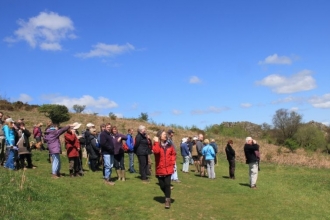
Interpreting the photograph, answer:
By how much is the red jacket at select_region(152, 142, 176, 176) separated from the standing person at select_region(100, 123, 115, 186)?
9.37 ft

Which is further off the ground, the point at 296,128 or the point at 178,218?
the point at 296,128

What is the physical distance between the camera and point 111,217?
9500 mm

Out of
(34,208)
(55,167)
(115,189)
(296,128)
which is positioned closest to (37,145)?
(55,167)

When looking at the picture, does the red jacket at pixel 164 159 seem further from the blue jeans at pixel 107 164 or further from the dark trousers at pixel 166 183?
the blue jeans at pixel 107 164

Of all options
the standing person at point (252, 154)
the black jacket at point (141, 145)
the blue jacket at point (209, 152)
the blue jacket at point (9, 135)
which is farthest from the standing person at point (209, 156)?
the blue jacket at point (9, 135)

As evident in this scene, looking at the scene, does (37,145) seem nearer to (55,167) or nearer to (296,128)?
(55,167)

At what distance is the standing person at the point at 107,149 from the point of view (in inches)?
508

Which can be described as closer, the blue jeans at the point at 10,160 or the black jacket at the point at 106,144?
the black jacket at the point at 106,144

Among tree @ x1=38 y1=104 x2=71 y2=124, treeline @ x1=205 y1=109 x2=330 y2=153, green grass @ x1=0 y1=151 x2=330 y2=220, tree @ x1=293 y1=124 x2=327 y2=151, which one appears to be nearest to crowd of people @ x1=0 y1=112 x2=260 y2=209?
green grass @ x1=0 y1=151 x2=330 y2=220

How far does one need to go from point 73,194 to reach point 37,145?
33.8ft

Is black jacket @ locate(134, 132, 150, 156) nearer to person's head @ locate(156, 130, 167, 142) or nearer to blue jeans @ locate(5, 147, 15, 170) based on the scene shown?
person's head @ locate(156, 130, 167, 142)

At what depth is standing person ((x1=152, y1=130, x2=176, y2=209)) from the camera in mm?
10539

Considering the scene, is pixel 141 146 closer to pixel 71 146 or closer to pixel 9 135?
pixel 71 146

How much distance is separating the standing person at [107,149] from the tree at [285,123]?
222 feet
